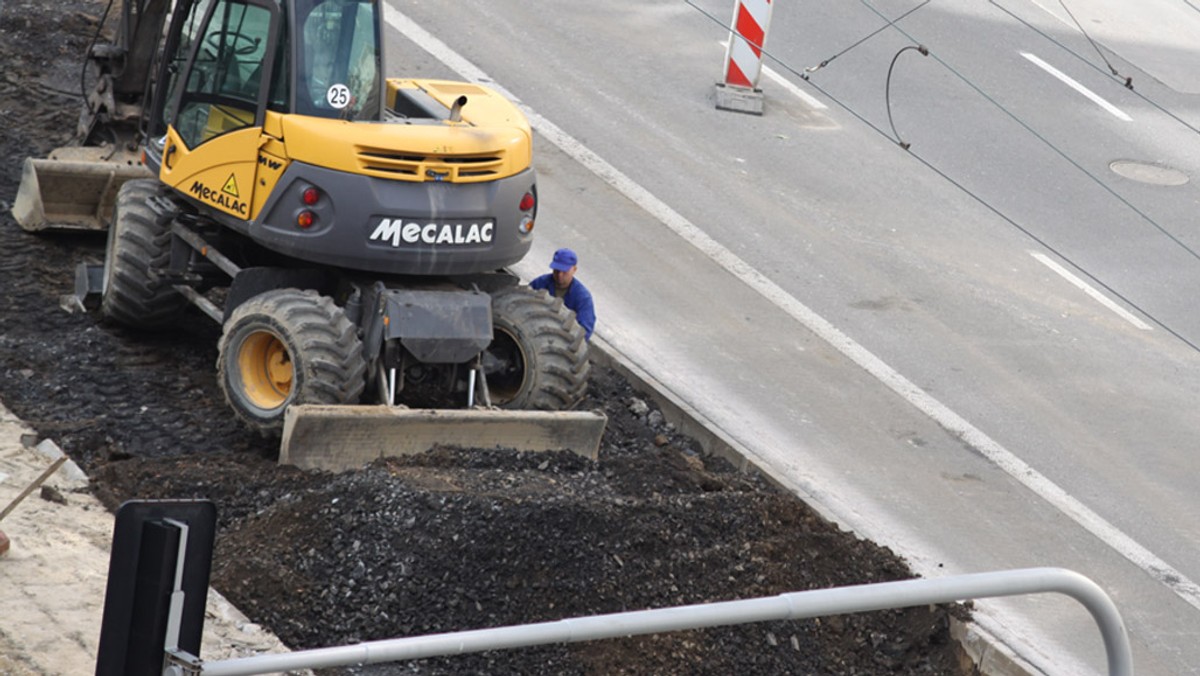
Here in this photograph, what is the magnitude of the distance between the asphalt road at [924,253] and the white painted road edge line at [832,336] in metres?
0.03

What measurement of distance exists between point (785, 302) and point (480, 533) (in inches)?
216

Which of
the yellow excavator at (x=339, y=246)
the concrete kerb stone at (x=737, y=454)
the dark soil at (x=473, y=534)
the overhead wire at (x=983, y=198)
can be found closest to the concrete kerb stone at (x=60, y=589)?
the dark soil at (x=473, y=534)

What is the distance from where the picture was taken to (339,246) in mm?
10625

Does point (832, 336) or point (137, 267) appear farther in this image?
point (832, 336)

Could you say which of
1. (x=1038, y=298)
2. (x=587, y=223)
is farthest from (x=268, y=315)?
(x=1038, y=298)

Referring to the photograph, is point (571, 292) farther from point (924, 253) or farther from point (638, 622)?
point (638, 622)

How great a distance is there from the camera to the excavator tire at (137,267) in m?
11.5

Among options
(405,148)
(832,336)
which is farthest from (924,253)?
(405,148)

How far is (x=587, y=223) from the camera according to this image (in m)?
14.9

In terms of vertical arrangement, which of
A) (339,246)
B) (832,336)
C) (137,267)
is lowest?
(832,336)

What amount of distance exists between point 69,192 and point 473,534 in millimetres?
5247

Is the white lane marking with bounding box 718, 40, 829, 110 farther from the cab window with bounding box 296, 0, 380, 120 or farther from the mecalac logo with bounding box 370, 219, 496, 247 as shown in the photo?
the mecalac logo with bounding box 370, 219, 496, 247

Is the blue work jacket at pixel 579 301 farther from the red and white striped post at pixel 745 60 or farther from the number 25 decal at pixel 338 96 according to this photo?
the red and white striped post at pixel 745 60

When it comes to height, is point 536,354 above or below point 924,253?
above
